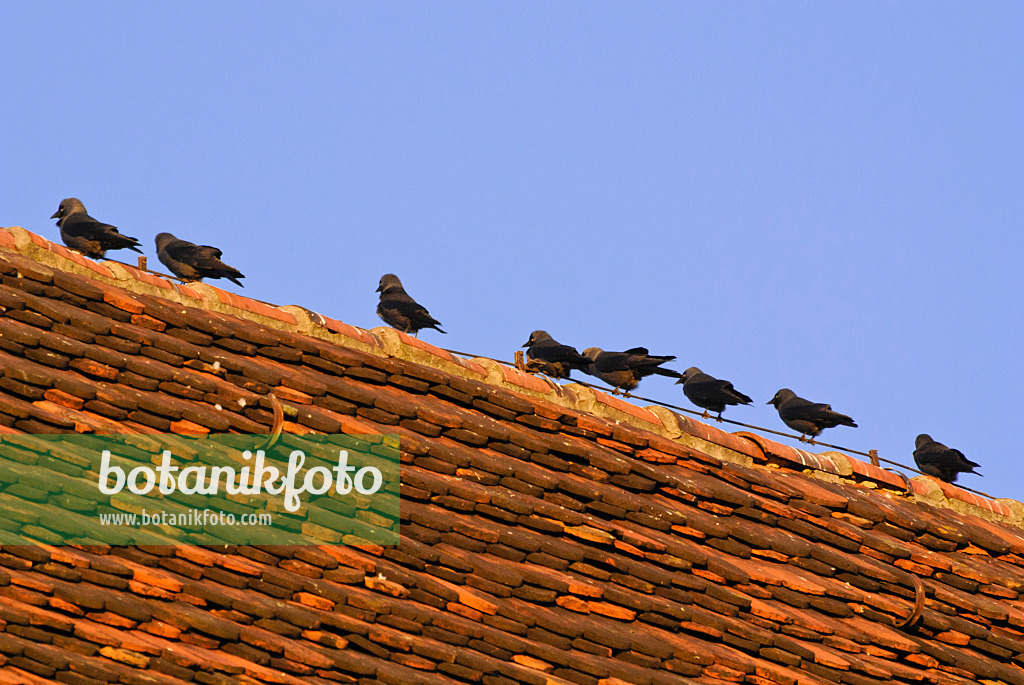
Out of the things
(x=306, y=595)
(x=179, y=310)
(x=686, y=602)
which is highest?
(x=179, y=310)

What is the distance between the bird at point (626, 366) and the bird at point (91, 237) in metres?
4.97

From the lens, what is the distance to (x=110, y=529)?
6.83m

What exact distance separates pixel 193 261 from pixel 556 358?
3.85m

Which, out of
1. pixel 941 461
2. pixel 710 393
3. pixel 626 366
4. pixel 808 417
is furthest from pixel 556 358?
pixel 941 461

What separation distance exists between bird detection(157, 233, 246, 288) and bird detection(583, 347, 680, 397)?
3931mm

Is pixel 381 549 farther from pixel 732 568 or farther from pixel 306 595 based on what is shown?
pixel 732 568

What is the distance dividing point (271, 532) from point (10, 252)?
3.01m

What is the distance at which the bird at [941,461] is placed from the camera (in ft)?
48.1

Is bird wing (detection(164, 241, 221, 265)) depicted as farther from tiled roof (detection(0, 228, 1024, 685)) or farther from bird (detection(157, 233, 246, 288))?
tiled roof (detection(0, 228, 1024, 685))

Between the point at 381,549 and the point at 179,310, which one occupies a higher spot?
the point at 179,310

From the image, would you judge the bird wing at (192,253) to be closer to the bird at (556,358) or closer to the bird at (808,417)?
the bird at (556,358)

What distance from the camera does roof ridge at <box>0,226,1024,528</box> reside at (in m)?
9.00

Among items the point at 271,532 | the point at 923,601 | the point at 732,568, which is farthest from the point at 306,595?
the point at 923,601

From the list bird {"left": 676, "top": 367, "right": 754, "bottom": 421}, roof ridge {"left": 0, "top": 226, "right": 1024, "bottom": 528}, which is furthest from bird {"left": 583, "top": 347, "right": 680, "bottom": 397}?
roof ridge {"left": 0, "top": 226, "right": 1024, "bottom": 528}
